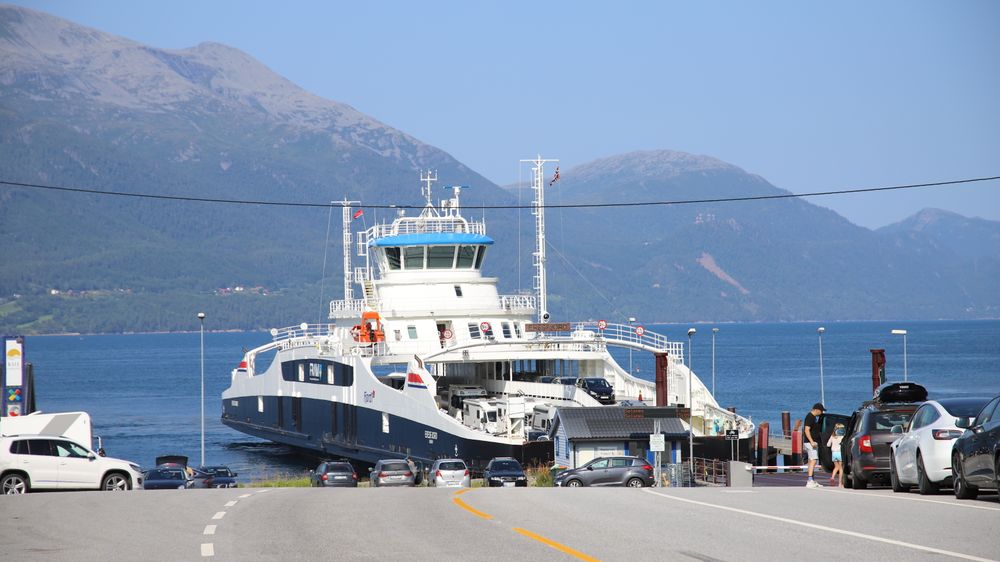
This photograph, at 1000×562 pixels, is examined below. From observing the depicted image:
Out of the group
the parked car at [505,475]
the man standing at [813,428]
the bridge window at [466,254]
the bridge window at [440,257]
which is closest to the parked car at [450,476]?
the parked car at [505,475]

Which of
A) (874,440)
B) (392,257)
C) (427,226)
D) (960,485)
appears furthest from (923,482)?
(427,226)

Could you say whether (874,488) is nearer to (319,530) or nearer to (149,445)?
(319,530)

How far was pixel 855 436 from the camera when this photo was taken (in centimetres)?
2116

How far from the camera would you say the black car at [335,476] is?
33.4 m

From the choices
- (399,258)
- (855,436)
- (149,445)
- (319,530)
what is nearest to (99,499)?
(319,530)

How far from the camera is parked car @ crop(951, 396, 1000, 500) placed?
50.6ft

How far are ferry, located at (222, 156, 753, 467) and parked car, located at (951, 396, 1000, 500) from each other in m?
24.7

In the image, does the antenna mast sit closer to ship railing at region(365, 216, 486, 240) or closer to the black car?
ship railing at region(365, 216, 486, 240)

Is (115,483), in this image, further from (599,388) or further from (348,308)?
(348,308)

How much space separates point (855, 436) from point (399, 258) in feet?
113

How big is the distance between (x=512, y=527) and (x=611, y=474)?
1448 cm

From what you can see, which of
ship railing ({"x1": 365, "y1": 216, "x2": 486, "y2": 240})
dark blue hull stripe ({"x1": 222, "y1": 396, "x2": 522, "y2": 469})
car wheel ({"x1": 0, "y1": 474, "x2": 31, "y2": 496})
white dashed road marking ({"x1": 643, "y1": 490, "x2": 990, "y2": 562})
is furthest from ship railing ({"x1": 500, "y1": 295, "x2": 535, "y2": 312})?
white dashed road marking ({"x1": 643, "y1": 490, "x2": 990, "y2": 562})

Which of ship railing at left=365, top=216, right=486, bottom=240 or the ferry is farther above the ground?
ship railing at left=365, top=216, right=486, bottom=240

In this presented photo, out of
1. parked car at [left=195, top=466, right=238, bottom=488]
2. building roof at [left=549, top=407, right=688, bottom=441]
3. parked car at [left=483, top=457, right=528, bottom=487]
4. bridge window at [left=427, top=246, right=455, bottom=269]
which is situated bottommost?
parked car at [left=195, top=466, right=238, bottom=488]
